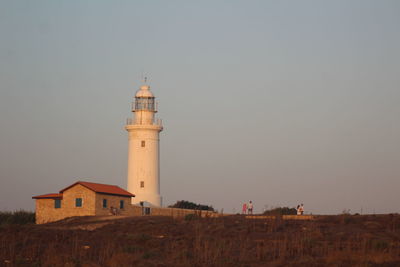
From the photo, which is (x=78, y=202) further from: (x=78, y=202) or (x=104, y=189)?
(x=104, y=189)

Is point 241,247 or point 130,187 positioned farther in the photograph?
point 130,187

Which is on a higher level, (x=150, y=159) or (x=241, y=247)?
(x=150, y=159)

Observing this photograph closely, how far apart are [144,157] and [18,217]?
10506 mm

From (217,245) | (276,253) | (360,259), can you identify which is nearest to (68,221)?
(217,245)

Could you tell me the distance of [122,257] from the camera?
86.1ft

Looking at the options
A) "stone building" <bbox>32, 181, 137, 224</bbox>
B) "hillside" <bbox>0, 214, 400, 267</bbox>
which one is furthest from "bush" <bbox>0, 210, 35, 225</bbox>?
"hillside" <bbox>0, 214, 400, 267</bbox>

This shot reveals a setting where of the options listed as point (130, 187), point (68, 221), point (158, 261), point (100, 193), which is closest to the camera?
point (158, 261)

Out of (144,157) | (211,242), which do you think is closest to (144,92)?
(144,157)

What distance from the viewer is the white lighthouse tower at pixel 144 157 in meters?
52.3

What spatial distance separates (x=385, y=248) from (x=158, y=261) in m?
8.63

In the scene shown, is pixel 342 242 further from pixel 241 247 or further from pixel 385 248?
pixel 241 247

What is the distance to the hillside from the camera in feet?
84.3

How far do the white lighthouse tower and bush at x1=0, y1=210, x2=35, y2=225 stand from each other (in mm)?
7818

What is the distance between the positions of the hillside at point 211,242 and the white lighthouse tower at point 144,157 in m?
14.6
